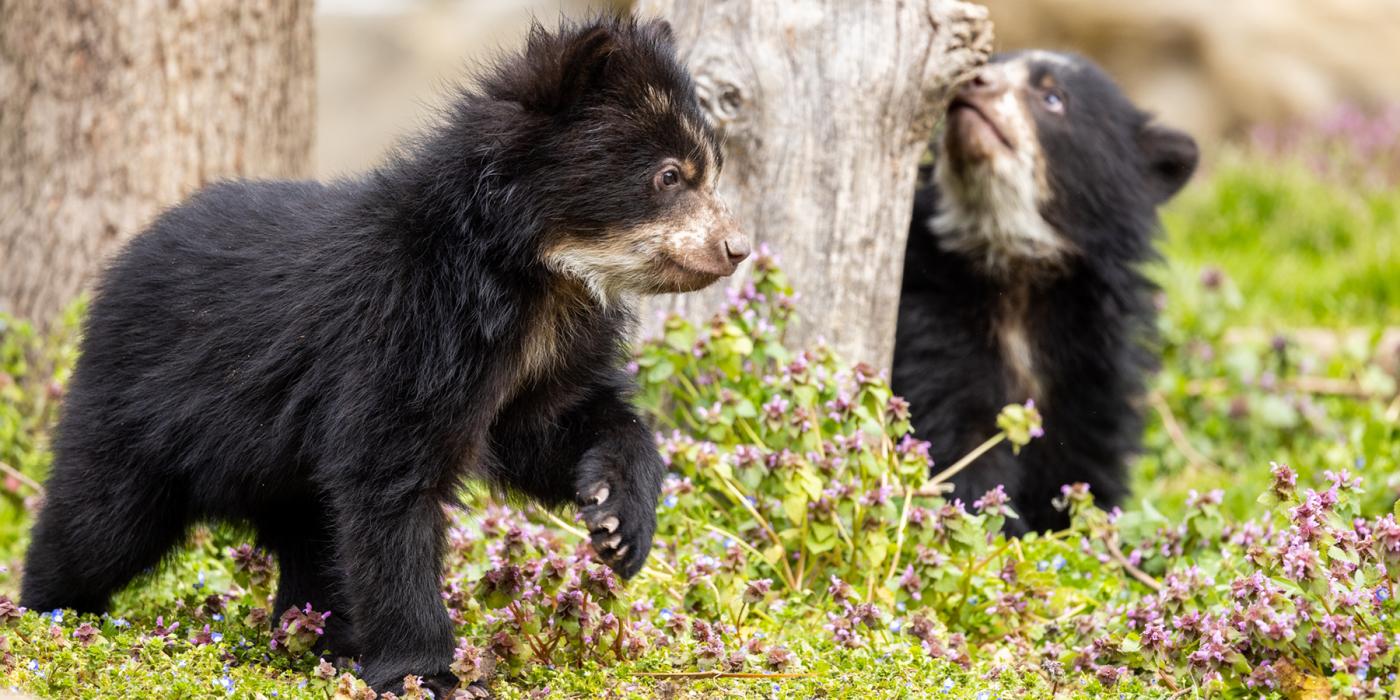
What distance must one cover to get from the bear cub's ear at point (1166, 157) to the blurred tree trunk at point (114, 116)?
11.1ft

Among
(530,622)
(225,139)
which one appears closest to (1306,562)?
(530,622)

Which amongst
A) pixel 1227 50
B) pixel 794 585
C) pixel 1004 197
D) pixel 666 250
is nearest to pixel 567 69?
pixel 666 250

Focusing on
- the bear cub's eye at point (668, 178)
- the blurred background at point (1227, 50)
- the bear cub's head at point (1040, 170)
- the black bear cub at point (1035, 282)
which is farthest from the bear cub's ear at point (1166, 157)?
the blurred background at point (1227, 50)

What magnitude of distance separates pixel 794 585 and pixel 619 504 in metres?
0.89

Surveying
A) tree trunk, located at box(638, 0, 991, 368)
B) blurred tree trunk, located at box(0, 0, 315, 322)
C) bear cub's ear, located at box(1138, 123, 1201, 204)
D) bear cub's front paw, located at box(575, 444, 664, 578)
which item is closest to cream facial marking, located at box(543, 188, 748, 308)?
bear cub's front paw, located at box(575, 444, 664, 578)

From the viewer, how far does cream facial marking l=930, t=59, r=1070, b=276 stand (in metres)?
5.72

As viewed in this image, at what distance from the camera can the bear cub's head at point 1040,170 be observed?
571 centimetres

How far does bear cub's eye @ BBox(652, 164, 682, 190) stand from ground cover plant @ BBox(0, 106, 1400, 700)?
86 cm

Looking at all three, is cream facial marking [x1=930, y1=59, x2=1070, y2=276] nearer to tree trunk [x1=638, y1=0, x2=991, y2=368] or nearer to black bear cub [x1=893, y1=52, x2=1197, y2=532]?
black bear cub [x1=893, y1=52, x2=1197, y2=532]

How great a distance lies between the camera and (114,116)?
5707 mm

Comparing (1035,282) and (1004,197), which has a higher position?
(1004,197)

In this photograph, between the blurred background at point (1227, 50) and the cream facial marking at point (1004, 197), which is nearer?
the cream facial marking at point (1004, 197)

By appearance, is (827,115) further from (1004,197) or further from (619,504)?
(619,504)

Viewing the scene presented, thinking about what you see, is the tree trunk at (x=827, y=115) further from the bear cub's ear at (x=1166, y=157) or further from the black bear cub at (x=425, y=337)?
the bear cub's ear at (x=1166, y=157)
